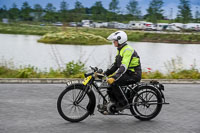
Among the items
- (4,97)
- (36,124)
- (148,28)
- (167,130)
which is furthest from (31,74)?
(148,28)

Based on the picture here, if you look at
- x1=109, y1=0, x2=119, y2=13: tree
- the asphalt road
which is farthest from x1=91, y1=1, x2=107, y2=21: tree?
the asphalt road

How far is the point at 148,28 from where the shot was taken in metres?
86.5

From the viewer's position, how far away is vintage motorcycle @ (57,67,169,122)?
19.8 feet

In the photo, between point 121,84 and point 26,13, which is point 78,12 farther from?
point 121,84

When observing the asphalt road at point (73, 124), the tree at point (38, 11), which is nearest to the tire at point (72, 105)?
the asphalt road at point (73, 124)

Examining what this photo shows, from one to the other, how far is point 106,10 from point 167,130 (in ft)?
375

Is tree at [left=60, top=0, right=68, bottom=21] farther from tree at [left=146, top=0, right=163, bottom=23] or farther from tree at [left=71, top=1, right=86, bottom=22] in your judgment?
tree at [left=146, top=0, right=163, bottom=23]

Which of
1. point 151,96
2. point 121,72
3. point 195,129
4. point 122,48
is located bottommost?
point 195,129

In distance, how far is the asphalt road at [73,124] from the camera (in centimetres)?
587

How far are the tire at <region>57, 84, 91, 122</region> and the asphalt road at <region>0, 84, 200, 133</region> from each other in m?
0.14

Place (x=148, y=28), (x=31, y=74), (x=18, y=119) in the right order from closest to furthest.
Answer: (x=18, y=119) → (x=31, y=74) → (x=148, y=28)

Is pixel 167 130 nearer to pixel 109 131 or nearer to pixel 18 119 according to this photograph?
pixel 109 131

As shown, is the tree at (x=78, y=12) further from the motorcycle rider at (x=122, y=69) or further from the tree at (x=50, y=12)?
the motorcycle rider at (x=122, y=69)

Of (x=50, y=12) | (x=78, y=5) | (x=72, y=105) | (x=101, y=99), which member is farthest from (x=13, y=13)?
(x=72, y=105)
